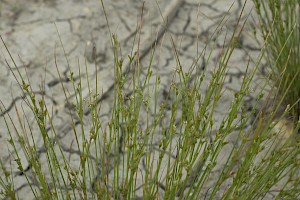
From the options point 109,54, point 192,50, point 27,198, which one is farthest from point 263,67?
point 27,198

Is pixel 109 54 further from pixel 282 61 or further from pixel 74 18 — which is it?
pixel 282 61

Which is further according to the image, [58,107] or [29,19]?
[29,19]

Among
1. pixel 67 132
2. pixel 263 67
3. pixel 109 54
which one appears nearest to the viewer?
pixel 67 132

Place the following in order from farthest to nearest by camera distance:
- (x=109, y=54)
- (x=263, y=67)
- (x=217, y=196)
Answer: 1. (x=109, y=54)
2. (x=263, y=67)
3. (x=217, y=196)

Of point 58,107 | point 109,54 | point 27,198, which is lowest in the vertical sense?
point 27,198

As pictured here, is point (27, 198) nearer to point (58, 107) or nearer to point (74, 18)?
point (58, 107)

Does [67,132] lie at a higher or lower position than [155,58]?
lower

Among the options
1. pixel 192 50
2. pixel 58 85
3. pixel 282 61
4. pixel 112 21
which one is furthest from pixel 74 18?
pixel 282 61
